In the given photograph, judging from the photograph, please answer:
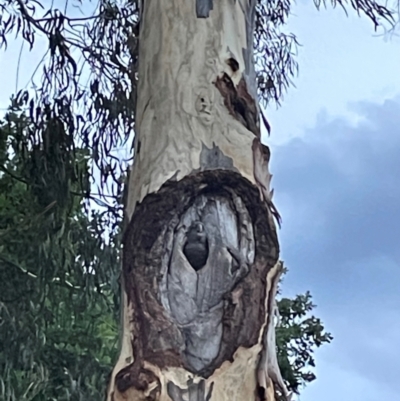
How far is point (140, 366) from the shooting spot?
1483 millimetres

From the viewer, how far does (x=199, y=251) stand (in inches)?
60.7

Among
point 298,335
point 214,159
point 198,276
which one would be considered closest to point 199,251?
point 198,276

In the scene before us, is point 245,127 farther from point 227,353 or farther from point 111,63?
point 111,63

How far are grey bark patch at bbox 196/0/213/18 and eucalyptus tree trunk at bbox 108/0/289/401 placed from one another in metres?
0.12

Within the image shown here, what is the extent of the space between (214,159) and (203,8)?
0.40 metres

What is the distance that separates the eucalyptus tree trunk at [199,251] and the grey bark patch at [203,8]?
0.12 m

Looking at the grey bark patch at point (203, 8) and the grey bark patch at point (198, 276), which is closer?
the grey bark patch at point (198, 276)

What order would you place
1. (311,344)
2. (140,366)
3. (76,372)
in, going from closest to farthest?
1. (140,366)
2. (76,372)
3. (311,344)

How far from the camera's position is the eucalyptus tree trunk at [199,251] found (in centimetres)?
148

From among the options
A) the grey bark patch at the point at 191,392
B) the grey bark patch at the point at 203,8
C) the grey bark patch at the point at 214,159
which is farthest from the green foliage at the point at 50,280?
the grey bark patch at the point at 191,392

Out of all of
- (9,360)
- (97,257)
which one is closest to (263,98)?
(97,257)

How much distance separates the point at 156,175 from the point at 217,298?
0.92ft

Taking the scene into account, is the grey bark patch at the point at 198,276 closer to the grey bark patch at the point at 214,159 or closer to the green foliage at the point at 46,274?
the grey bark patch at the point at 214,159

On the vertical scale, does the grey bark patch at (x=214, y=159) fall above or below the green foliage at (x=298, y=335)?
below
